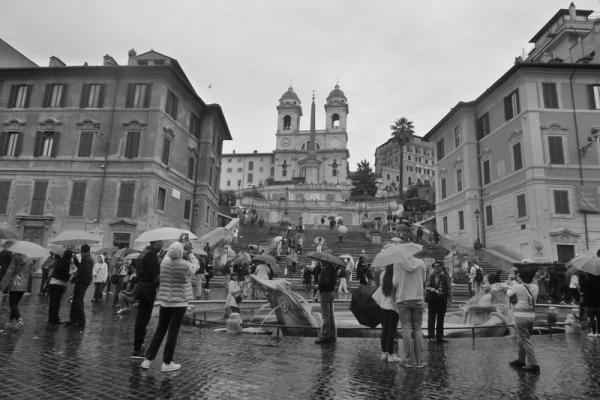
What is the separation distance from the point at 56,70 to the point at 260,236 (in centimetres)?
2004

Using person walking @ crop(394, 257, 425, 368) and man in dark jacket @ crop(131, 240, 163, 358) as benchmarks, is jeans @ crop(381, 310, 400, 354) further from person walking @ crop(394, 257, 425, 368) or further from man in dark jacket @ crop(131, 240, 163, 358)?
man in dark jacket @ crop(131, 240, 163, 358)

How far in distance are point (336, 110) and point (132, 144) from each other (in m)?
86.4

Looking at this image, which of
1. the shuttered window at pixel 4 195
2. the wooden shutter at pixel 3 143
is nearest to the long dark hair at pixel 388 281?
the shuttered window at pixel 4 195

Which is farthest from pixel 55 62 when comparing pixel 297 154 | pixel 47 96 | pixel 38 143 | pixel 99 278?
pixel 297 154

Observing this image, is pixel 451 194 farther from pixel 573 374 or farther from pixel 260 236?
pixel 573 374

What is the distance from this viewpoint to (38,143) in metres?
28.3

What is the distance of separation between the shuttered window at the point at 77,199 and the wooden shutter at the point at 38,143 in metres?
3.60

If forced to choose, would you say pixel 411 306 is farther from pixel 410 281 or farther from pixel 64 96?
pixel 64 96

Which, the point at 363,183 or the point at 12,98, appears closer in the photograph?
the point at 12,98

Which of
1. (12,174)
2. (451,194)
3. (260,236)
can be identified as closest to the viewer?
(12,174)

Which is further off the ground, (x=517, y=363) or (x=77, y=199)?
(x=77, y=199)

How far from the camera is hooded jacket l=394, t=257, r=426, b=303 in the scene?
21.2 ft

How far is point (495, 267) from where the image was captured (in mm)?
26828

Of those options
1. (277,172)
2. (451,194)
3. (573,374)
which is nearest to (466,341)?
(573,374)
